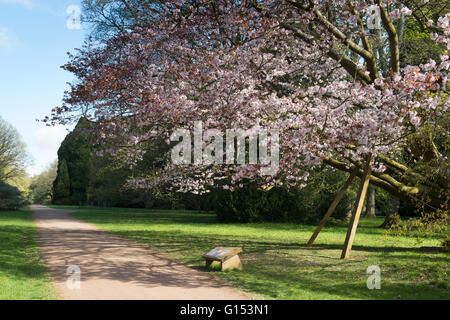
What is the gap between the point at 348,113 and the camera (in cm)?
1145

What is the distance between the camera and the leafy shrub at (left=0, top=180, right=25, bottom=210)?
1198 inches

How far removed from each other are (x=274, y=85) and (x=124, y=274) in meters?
6.73

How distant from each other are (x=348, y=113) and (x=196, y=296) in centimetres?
702

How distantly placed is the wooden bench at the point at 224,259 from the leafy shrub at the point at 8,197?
26288 mm

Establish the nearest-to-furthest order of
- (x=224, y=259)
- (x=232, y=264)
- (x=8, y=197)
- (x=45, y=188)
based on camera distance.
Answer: (x=224, y=259), (x=232, y=264), (x=8, y=197), (x=45, y=188)

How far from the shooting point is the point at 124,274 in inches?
329

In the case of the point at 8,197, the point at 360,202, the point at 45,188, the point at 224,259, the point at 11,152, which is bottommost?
the point at 224,259

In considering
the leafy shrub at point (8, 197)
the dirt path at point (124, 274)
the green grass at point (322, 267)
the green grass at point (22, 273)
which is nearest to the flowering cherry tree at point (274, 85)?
the green grass at point (322, 267)

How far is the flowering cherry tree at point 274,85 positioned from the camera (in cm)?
899

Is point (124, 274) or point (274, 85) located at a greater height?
point (274, 85)
